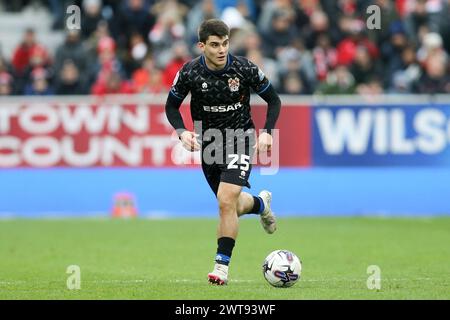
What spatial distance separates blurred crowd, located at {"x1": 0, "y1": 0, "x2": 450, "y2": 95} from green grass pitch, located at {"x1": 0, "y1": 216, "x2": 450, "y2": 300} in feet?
11.6

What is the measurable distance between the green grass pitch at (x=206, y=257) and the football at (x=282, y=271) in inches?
4.5

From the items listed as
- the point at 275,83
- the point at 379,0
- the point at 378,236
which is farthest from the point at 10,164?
the point at 379,0

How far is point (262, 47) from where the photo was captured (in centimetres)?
2262

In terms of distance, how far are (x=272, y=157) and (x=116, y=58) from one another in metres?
4.83

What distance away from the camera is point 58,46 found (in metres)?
22.3

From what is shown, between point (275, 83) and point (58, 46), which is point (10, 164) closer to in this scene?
point (58, 46)

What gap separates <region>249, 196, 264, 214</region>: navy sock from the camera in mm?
11359

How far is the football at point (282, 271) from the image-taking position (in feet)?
33.8

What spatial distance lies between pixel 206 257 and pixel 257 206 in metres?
2.32

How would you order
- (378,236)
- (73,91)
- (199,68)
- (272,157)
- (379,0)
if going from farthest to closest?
(379,0) < (73,91) < (272,157) < (378,236) < (199,68)
